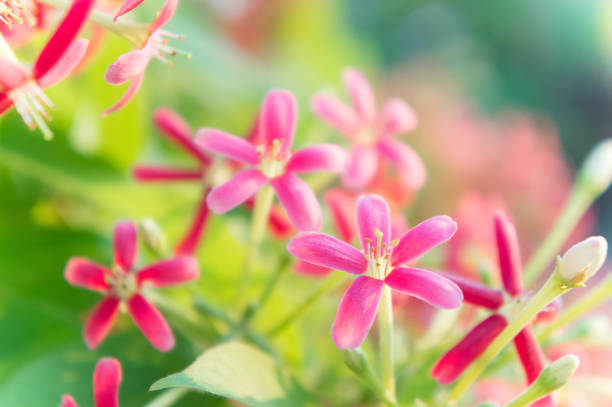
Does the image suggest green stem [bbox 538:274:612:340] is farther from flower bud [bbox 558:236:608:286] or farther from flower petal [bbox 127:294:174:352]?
flower petal [bbox 127:294:174:352]

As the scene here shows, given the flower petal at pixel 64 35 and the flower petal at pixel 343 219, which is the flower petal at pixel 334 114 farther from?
the flower petal at pixel 64 35

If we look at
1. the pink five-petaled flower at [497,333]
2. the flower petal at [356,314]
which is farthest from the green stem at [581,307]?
the flower petal at [356,314]

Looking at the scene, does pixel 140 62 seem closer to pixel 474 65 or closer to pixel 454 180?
pixel 454 180

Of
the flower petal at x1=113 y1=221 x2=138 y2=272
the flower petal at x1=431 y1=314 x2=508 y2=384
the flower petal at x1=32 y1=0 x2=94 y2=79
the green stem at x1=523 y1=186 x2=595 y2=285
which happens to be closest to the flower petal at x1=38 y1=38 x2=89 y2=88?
the flower petal at x1=32 y1=0 x2=94 y2=79

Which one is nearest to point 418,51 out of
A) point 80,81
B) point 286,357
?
point 80,81

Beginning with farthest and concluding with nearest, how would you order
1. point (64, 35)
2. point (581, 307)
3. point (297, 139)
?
point (297, 139)
point (581, 307)
point (64, 35)

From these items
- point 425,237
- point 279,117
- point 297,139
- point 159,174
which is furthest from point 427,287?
point 297,139

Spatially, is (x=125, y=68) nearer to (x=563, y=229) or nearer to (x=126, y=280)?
(x=126, y=280)
